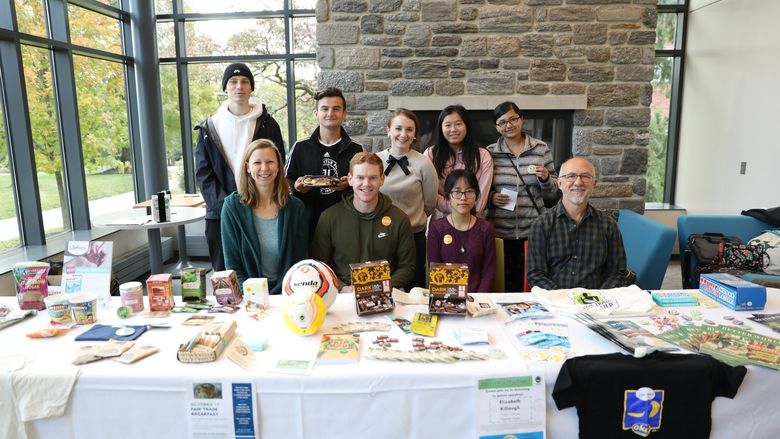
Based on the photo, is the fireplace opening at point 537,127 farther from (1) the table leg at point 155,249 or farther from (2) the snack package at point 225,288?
(2) the snack package at point 225,288

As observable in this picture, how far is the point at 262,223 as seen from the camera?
223cm

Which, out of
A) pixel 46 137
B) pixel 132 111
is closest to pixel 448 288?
pixel 46 137

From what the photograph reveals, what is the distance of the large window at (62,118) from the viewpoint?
362cm

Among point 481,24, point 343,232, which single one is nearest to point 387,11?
point 481,24

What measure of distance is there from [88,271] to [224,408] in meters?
0.84

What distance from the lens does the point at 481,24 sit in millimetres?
4164

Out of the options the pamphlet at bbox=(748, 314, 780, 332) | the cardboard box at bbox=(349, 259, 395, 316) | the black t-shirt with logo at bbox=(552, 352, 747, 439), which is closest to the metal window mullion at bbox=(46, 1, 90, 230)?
the cardboard box at bbox=(349, 259, 395, 316)

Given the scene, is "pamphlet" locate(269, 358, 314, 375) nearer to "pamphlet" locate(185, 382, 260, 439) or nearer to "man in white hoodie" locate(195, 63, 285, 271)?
"pamphlet" locate(185, 382, 260, 439)

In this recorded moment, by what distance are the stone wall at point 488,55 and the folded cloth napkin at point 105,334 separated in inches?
117

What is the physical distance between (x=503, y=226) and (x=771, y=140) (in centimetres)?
270

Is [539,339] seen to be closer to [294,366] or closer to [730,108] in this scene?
[294,366]

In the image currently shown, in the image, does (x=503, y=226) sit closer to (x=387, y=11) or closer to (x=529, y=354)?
(x=529, y=354)

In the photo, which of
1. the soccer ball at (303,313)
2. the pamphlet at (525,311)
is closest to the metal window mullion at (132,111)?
the soccer ball at (303,313)

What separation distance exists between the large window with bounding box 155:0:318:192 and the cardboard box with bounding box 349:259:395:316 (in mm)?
3789
